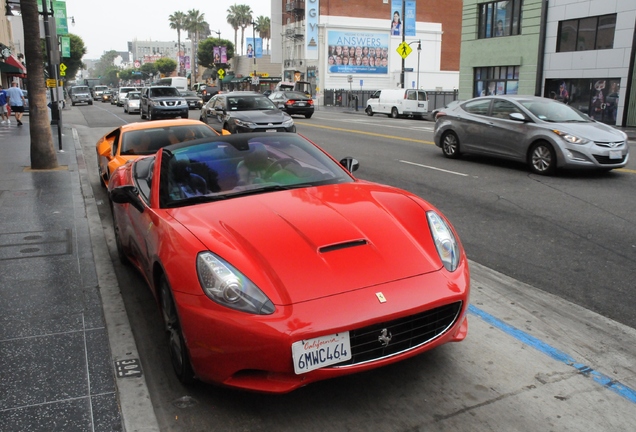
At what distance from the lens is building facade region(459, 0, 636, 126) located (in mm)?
26625

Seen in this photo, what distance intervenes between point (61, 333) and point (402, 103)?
33.6 m

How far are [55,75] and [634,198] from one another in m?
16.2

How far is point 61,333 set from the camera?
14.1ft

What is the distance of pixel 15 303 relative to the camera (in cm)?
488

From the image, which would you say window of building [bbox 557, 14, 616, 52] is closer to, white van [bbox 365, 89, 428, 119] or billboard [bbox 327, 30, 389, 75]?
white van [bbox 365, 89, 428, 119]

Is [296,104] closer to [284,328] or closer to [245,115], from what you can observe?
[245,115]

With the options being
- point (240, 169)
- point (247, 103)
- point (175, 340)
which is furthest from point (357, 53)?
point (175, 340)

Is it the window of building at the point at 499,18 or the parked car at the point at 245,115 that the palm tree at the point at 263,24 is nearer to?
the window of building at the point at 499,18

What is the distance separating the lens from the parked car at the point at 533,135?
10734 millimetres

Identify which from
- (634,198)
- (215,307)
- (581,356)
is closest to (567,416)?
(581,356)

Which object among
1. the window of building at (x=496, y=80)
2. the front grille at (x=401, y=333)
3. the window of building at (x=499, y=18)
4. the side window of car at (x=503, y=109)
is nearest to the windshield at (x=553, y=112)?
the side window of car at (x=503, y=109)

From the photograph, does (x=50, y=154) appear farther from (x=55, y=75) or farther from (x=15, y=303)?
(x=15, y=303)

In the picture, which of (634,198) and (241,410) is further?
(634,198)

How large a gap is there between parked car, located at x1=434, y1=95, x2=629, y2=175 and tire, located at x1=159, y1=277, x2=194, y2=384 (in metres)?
9.04
